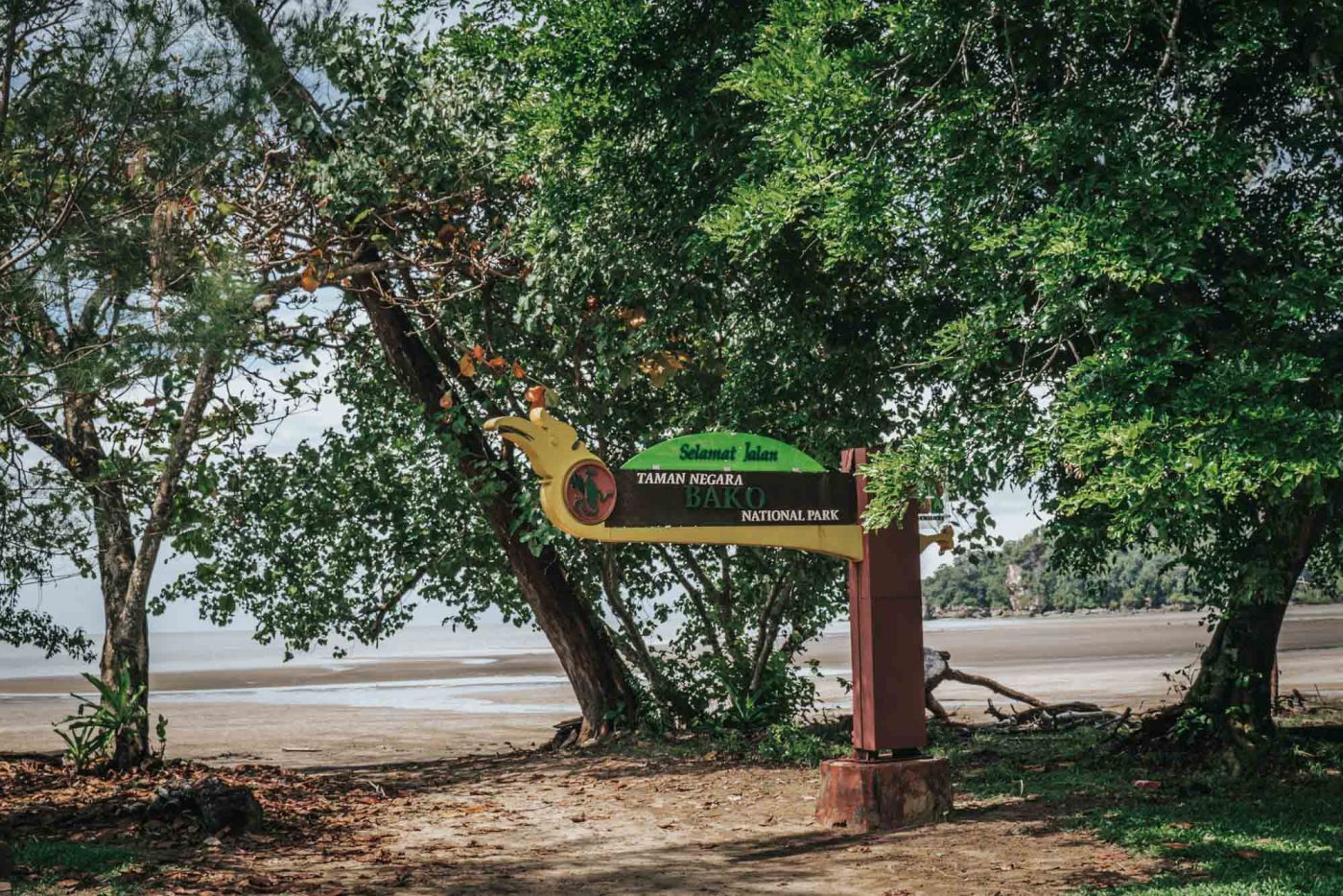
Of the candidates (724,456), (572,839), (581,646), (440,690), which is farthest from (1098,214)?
(440,690)

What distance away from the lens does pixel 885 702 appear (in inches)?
→ 381

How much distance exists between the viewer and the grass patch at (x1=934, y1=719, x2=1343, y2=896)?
761 centimetres

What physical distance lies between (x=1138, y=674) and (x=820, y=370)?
723 inches

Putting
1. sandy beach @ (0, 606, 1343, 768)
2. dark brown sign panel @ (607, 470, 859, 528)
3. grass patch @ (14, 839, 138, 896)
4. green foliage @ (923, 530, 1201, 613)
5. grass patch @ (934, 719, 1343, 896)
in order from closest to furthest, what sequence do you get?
grass patch @ (934, 719, 1343, 896) → grass patch @ (14, 839, 138, 896) → dark brown sign panel @ (607, 470, 859, 528) → sandy beach @ (0, 606, 1343, 768) → green foliage @ (923, 530, 1201, 613)

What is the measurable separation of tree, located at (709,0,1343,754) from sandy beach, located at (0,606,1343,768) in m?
10.2

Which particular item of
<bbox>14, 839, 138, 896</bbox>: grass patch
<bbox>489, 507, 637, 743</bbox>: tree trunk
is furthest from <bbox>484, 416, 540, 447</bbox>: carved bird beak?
<bbox>489, 507, 637, 743</bbox>: tree trunk

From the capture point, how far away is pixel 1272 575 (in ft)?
32.8

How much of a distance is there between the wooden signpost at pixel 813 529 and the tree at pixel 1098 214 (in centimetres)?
142

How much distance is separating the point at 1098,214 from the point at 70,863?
7695 mm

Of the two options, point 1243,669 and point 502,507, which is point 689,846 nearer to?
point 502,507

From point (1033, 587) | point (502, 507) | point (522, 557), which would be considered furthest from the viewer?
point (1033, 587)

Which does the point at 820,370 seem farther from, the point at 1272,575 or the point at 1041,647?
the point at 1041,647

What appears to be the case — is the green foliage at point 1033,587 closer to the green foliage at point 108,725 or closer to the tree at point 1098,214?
the green foliage at point 108,725

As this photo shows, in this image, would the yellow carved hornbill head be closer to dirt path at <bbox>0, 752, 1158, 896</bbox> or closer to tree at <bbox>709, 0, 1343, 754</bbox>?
tree at <bbox>709, 0, 1343, 754</bbox>
